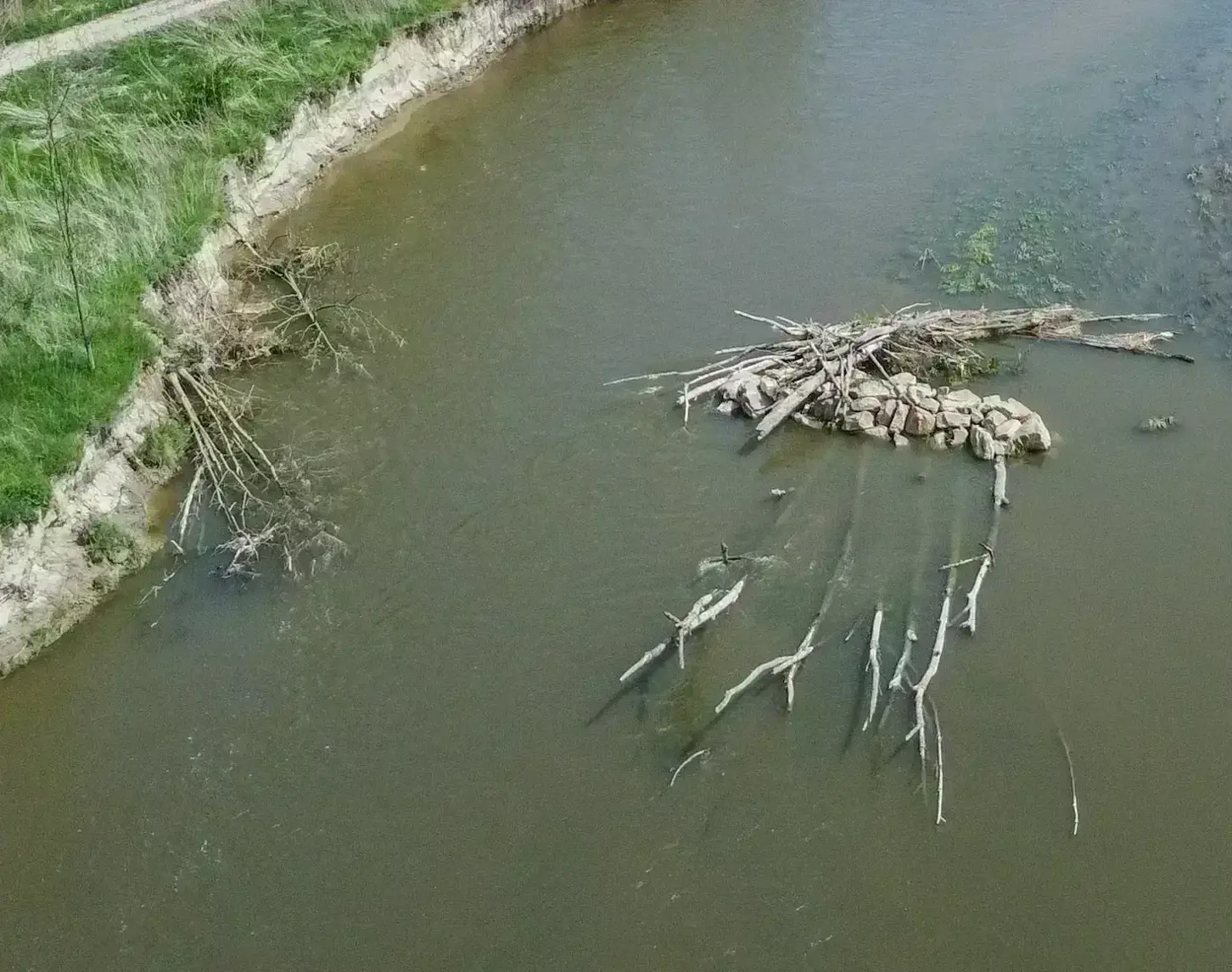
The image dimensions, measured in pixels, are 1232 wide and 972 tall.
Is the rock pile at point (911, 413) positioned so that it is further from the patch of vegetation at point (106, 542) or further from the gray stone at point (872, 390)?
the patch of vegetation at point (106, 542)

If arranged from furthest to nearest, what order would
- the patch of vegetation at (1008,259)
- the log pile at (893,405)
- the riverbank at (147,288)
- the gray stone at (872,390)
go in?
1. the patch of vegetation at (1008,259)
2. the gray stone at (872,390)
3. the riverbank at (147,288)
4. the log pile at (893,405)

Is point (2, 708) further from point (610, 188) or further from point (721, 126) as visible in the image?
point (721, 126)

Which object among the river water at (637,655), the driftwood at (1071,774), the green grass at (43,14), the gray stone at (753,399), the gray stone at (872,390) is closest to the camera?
the river water at (637,655)

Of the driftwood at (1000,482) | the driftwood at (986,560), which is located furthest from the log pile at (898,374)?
the driftwood at (986,560)

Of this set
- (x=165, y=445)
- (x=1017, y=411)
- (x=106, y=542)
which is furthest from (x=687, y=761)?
(x=165, y=445)

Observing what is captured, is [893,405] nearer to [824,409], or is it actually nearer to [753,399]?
[824,409]

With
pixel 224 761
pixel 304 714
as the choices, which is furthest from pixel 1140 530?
pixel 224 761
